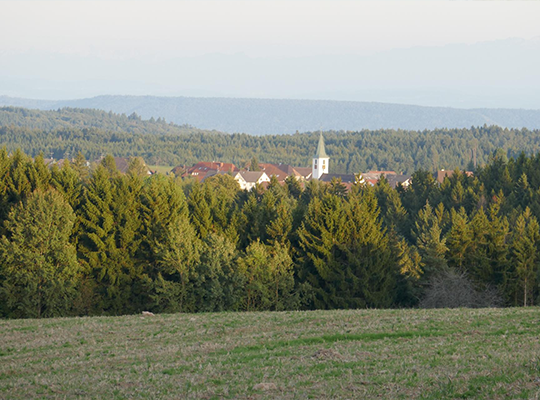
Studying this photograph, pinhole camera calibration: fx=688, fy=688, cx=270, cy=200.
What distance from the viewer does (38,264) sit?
42094 millimetres

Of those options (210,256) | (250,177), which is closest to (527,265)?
(210,256)

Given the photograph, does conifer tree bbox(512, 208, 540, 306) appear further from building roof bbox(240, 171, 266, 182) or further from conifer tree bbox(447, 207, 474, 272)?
building roof bbox(240, 171, 266, 182)

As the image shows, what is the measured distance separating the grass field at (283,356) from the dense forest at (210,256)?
14.7 metres

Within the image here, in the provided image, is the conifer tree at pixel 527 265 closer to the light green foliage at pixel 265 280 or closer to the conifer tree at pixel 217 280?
the light green foliage at pixel 265 280

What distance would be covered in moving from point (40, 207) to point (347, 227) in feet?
66.8

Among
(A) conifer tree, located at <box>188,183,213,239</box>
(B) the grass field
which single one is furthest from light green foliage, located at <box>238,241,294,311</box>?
(B) the grass field

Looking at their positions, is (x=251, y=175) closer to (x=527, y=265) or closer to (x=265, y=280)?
(x=527, y=265)

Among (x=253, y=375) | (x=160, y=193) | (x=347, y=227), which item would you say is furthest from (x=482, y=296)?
(x=253, y=375)

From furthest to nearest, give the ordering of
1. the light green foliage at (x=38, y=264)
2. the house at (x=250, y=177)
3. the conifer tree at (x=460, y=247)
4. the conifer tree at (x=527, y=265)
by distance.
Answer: the house at (x=250, y=177) < the conifer tree at (x=460, y=247) < the conifer tree at (x=527, y=265) < the light green foliage at (x=38, y=264)

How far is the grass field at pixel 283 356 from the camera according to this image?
538 inches

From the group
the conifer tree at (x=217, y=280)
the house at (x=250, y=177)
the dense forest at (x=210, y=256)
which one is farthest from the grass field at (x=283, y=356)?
the house at (x=250, y=177)

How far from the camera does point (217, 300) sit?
4278cm

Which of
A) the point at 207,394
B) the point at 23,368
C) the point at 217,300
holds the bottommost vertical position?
the point at 217,300

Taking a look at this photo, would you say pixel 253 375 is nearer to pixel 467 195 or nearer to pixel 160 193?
pixel 160 193
